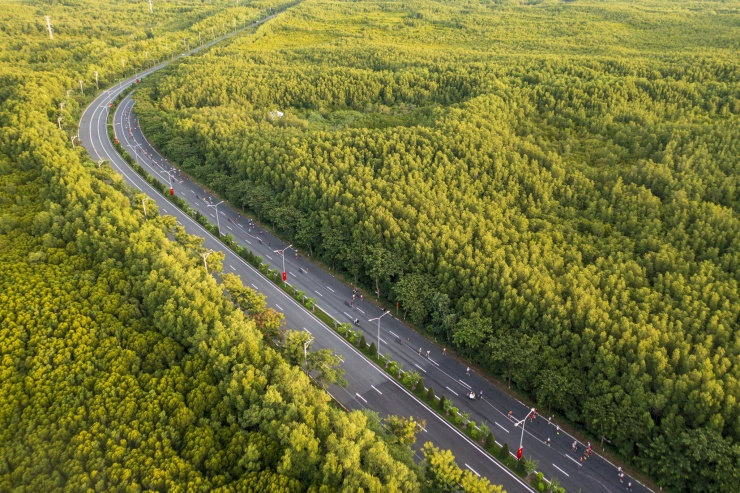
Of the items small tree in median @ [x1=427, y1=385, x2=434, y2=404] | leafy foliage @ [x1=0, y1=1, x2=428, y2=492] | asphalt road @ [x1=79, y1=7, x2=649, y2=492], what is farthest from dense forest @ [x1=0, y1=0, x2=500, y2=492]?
small tree in median @ [x1=427, y1=385, x2=434, y2=404]

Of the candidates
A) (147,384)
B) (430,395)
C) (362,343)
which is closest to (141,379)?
(147,384)

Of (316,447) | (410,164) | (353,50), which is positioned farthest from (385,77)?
(316,447)

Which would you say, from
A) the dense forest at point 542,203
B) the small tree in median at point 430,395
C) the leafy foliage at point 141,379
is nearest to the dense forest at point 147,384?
the leafy foliage at point 141,379

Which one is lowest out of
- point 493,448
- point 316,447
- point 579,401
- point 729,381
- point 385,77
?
point 493,448

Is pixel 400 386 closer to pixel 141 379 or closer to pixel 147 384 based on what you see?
pixel 147 384

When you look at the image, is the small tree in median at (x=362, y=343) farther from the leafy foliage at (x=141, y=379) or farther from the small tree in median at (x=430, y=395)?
the small tree in median at (x=430, y=395)

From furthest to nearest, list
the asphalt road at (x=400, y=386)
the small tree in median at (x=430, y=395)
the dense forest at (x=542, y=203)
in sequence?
1. the small tree in median at (x=430, y=395)
2. the dense forest at (x=542, y=203)
3. the asphalt road at (x=400, y=386)

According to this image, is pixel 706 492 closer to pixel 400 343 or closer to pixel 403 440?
pixel 403 440
